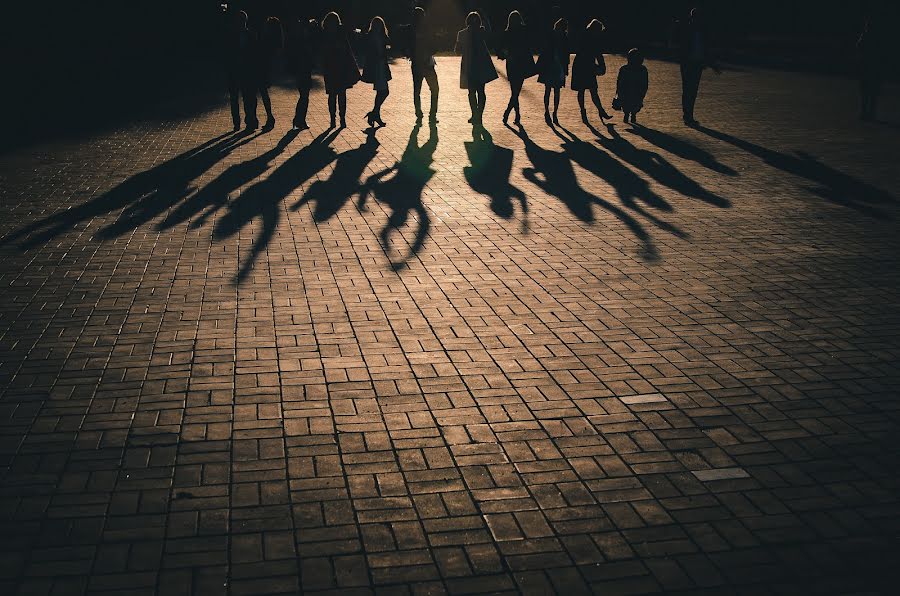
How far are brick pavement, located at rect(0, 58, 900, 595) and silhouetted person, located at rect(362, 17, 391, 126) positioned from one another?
17.7 ft

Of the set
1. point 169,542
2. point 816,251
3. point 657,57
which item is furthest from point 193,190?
point 657,57

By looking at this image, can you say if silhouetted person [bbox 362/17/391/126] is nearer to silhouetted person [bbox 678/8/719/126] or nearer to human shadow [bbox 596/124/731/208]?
human shadow [bbox 596/124/731/208]

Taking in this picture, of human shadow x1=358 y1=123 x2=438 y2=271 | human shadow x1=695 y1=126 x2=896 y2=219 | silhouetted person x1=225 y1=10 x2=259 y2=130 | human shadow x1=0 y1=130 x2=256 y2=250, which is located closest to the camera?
human shadow x1=358 y1=123 x2=438 y2=271

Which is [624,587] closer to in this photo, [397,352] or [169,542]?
[169,542]

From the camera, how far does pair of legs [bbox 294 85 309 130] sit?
16969mm

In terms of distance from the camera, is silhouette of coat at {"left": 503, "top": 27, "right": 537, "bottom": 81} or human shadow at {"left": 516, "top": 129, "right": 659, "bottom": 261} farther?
silhouette of coat at {"left": 503, "top": 27, "right": 537, "bottom": 81}

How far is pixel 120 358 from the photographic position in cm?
636

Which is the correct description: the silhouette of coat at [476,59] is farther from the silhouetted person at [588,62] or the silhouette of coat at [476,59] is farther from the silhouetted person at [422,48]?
the silhouetted person at [588,62]

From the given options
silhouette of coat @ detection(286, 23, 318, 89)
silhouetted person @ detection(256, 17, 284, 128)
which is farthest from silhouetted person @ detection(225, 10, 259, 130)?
silhouette of coat @ detection(286, 23, 318, 89)

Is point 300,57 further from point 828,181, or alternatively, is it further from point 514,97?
point 828,181

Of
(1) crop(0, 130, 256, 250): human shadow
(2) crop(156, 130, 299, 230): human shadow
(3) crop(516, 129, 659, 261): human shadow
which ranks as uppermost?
(1) crop(0, 130, 256, 250): human shadow

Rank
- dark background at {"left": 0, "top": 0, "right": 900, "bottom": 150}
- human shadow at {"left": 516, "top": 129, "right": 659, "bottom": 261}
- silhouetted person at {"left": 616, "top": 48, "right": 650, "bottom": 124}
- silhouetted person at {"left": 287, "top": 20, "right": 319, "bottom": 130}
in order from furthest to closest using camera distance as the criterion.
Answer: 1. dark background at {"left": 0, "top": 0, "right": 900, "bottom": 150}
2. silhouetted person at {"left": 616, "top": 48, "right": 650, "bottom": 124}
3. silhouetted person at {"left": 287, "top": 20, "right": 319, "bottom": 130}
4. human shadow at {"left": 516, "top": 129, "right": 659, "bottom": 261}

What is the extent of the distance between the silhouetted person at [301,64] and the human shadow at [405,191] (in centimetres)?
256

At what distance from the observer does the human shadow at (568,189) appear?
388 inches
